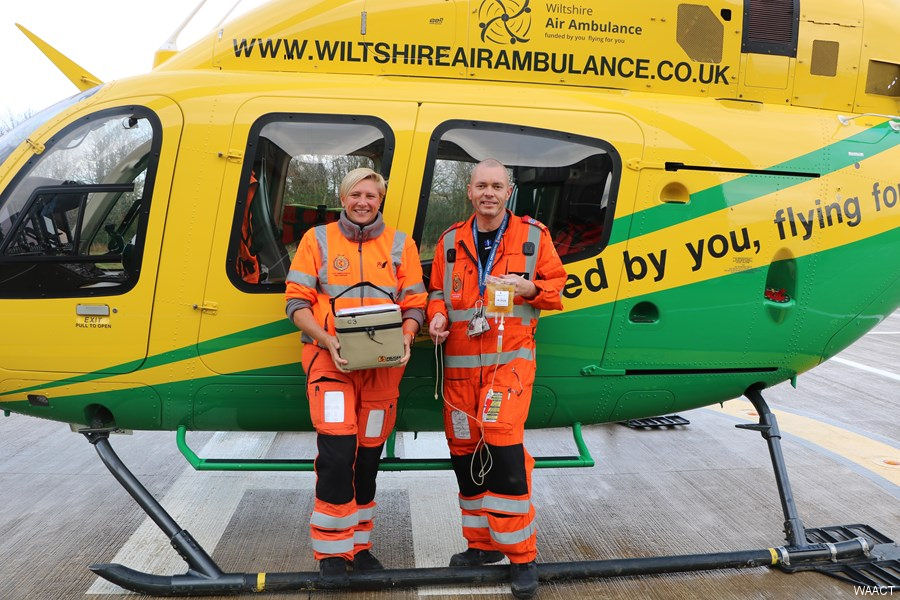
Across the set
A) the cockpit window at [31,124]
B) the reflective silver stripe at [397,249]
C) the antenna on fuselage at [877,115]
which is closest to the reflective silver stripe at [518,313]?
the reflective silver stripe at [397,249]

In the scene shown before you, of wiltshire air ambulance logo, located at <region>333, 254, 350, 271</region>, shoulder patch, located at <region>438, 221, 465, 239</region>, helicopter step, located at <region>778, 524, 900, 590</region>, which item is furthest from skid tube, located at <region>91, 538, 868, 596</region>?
shoulder patch, located at <region>438, 221, 465, 239</region>

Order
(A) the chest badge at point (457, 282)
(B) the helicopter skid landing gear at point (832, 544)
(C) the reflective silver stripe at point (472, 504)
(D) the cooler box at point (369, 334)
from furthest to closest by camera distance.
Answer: (B) the helicopter skid landing gear at point (832, 544) < (C) the reflective silver stripe at point (472, 504) < (A) the chest badge at point (457, 282) < (D) the cooler box at point (369, 334)

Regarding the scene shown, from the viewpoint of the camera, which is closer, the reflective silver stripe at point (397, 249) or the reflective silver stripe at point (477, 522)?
the reflective silver stripe at point (397, 249)

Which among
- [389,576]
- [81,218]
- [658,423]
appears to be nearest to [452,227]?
[389,576]

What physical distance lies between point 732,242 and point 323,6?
8.13 ft

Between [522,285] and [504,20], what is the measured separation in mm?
1509

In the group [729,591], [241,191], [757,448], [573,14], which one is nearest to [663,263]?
[573,14]

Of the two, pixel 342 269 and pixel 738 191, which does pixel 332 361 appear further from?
pixel 738 191

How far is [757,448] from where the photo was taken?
18.6ft

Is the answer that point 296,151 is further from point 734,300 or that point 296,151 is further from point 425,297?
point 734,300

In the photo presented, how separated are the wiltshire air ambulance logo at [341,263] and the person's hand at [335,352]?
12.9 inches

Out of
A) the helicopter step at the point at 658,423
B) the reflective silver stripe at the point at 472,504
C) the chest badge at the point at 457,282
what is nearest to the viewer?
the chest badge at the point at 457,282

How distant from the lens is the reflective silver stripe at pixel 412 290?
319 cm

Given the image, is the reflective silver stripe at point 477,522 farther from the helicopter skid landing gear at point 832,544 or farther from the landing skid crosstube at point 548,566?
the helicopter skid landing gear at point 832,544
